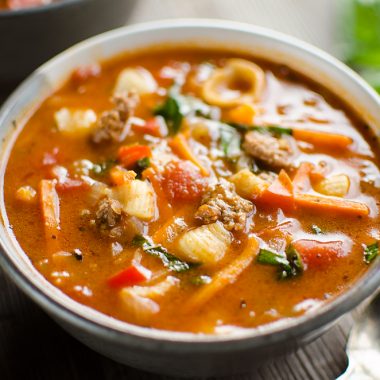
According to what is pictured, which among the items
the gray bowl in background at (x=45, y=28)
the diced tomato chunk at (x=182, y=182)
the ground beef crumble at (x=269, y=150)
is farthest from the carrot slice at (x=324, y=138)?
the gray bowl in background at (x=45, y=28)

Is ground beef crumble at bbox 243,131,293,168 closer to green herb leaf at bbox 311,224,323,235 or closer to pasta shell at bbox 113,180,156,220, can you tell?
green herb leaf at bbox 311,224,323,235

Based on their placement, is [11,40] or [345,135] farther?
[11,40]

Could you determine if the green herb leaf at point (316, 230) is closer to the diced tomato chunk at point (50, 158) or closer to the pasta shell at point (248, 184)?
the pasta shell at point (248, 184)

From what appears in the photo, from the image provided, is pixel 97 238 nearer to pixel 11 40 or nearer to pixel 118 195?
pixel 118 195

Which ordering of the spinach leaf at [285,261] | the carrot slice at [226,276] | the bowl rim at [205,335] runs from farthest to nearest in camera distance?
the spinach leaf at [285,261], the carrot slice at [226,276], the bowl rim at [205,335]

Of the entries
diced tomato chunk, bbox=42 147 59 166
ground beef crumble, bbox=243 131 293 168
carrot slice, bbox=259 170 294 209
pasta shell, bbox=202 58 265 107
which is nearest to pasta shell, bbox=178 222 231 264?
carrot slice, bbox=259 170 294 209

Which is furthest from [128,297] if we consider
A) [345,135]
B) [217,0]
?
[217,0]
